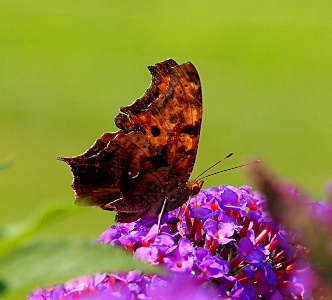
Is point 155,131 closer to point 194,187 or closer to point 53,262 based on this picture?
point 194,187

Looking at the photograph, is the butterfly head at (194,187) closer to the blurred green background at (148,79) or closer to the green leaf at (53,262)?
the green leaf at (53,262)

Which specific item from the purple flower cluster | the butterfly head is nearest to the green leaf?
the purple flower cluster

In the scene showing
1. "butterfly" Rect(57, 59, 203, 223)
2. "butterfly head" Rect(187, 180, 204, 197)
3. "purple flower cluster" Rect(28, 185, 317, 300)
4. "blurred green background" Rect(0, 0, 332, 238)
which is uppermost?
"blurred green background" Rect(0, 0, 332, 238)

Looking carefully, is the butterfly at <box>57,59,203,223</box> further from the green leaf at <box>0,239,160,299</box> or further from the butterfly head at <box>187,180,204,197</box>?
the green leaf at <box>0,239,160,299</box>

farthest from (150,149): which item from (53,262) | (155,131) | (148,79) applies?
(148,79)

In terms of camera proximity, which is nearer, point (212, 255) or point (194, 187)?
point (212, 255)

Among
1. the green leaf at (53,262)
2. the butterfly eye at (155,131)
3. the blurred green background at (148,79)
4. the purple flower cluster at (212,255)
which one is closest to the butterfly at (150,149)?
the butterfly eye at (155,131)
